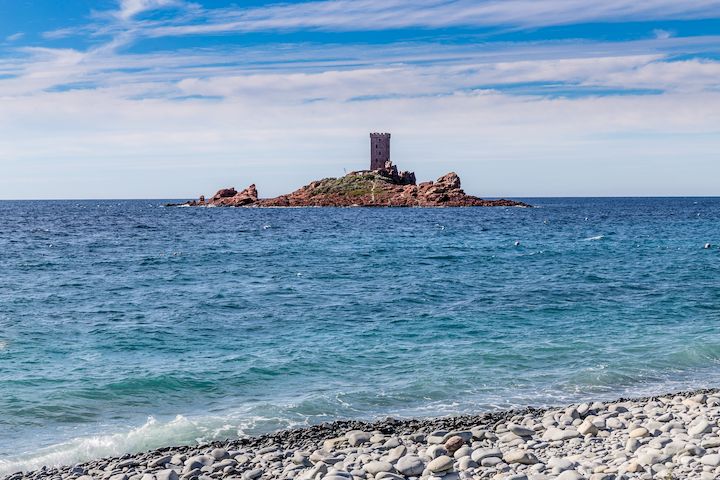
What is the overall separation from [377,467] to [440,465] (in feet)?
3.41

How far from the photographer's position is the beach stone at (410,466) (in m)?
11.1

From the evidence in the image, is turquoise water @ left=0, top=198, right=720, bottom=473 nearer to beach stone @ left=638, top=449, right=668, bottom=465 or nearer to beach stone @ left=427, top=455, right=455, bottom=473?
beach stone @ left=427, top=455, right=455, bottom=473

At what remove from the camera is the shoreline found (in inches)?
439

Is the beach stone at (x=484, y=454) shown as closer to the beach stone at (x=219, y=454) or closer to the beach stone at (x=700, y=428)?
the beach stone at (x=700, y=428)

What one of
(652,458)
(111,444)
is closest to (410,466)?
(652,458)

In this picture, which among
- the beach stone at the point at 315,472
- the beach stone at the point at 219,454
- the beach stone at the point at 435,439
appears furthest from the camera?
the beach stone at the point at 435,439

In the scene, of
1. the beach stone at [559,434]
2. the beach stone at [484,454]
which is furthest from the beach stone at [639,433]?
the beach stone at [484,454]

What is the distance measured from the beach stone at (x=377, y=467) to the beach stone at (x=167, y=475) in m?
3.21

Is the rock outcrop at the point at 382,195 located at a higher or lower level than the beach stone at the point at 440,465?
higher

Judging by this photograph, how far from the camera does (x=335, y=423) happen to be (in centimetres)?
1518

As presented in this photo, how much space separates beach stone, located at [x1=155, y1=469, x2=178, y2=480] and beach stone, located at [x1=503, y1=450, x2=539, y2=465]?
5.63 metres

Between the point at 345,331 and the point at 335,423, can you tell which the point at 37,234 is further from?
the point at 335,423

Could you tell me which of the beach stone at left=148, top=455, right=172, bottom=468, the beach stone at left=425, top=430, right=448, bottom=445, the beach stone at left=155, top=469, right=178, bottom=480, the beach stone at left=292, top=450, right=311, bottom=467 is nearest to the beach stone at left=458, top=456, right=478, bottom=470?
the beach stone at left=425, top=430, right=448, bottom=445

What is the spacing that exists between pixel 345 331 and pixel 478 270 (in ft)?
69.2
